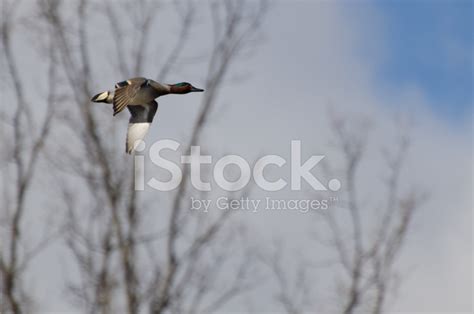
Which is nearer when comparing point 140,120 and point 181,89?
point 181,89

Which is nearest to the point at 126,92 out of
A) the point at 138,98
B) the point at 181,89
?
the point at 138,98

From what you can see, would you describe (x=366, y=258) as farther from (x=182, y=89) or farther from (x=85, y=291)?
(x=182, y=89)

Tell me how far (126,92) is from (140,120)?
1.26ft

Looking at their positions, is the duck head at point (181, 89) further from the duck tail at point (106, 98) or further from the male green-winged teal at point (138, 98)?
the duck tail at point (106, 98)

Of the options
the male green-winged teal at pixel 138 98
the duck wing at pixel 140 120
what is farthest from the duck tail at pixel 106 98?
the duck wing at pixel 140 120

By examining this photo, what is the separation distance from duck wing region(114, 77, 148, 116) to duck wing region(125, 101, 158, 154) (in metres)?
0.18

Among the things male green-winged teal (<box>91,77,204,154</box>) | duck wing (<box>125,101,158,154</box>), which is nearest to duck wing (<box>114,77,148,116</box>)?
male green-winged teal (<box>91,77,204,154</box>)

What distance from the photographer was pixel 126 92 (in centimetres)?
627

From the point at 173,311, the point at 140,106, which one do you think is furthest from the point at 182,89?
the point at 173,311

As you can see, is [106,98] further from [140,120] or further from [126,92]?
[140,120]

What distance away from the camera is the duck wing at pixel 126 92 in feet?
20.2

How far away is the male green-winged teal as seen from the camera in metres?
6.25

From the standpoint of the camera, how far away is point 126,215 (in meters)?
11.3

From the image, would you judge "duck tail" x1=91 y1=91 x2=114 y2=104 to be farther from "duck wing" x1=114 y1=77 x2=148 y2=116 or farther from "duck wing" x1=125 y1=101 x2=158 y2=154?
"duck wing" x1=125 y1=101 x2=158 y2=154
